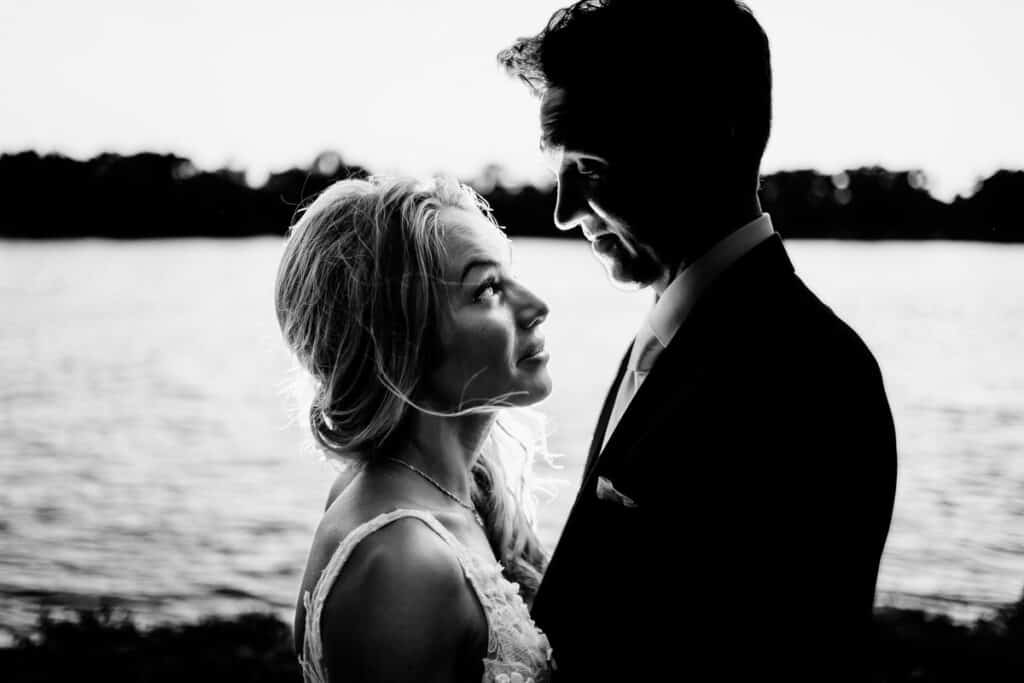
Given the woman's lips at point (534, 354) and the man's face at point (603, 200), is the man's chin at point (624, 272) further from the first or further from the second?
the woman's lips at point (534, 354)

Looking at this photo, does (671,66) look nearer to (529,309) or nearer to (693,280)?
(693,280)

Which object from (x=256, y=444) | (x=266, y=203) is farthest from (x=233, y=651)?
(x=256, y=444)

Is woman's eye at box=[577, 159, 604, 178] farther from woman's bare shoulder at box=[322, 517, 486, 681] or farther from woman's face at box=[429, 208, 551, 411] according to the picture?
woman's bare shoulder at box=[322, 517, 486, 681]

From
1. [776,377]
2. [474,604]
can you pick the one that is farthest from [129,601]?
[776,377]

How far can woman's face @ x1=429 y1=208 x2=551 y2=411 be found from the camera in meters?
1.88

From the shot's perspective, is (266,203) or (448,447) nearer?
(448,447)

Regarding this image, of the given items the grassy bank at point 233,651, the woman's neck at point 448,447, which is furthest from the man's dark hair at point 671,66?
the grassy bank at point 233,651

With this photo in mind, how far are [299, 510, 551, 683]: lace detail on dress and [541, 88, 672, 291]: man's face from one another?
69cm

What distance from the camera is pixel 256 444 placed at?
13852 mm

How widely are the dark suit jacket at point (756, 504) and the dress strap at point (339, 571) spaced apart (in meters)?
0.27

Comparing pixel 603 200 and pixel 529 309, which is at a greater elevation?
pixel 603 200

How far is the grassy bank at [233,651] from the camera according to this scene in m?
4.53

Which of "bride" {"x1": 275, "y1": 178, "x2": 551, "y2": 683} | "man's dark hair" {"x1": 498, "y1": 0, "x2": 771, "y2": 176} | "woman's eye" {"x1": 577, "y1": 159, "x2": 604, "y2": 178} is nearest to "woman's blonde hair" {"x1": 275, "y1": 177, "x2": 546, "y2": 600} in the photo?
"bride" {"x1": 275, "y1": 178, "x2": 551, "y2": 683}

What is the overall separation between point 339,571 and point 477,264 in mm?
683
